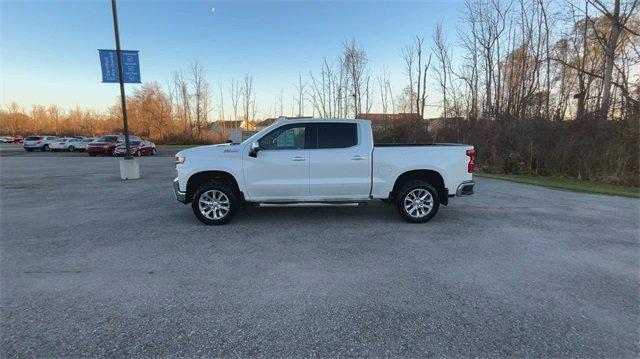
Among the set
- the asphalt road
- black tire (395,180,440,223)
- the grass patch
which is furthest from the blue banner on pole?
the grass patch

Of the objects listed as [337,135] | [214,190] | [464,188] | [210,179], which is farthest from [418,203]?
[210,179]

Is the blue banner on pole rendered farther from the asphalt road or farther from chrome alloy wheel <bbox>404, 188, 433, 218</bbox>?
chrome alloy wheel <bbox>404, 188, 433, 218</bbox>

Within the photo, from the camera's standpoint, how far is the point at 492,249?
498 centimetres

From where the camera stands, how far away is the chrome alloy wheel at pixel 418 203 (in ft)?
20.9

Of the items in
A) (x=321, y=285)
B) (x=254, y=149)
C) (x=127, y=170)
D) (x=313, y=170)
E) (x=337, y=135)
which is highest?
(x=337, y=135)

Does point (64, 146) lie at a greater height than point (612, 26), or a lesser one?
lesser

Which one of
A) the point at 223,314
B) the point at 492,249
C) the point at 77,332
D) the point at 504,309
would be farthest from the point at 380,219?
the point at 77,332

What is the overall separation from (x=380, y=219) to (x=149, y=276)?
4235mm

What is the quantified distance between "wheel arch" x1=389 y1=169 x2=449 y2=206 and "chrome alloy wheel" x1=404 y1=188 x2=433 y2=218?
0.28 metres

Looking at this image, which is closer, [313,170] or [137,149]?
[313,170]

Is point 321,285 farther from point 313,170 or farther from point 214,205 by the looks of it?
point 214,205

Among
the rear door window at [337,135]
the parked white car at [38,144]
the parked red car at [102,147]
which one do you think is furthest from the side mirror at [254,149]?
the parked white car at [38,144]

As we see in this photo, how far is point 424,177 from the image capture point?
6551 mm

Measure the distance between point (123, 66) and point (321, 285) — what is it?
13393mm
